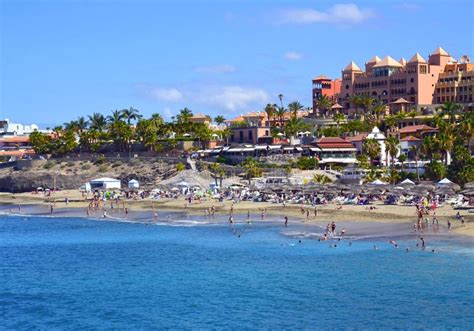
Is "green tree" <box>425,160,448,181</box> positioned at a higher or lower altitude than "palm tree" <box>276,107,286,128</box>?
lower

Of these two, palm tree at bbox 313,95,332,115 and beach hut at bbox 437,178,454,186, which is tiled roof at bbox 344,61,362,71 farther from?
beach hut at bbox 437,178,454,186

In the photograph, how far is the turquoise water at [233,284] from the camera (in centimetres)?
3431

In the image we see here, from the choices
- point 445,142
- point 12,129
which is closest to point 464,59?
point 445,142

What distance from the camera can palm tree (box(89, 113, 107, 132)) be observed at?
124125mm

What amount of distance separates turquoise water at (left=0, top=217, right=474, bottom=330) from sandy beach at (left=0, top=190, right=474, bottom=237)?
8319 mm

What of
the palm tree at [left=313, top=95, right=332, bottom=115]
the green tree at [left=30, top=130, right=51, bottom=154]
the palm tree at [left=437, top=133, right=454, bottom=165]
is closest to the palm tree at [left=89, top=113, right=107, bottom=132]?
the green tree at [left=30, top=130, right=51, bottom=154]

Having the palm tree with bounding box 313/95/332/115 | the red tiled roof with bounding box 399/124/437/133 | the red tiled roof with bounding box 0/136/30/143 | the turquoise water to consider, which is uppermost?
the palm tree with bounding box 313/95/332/115

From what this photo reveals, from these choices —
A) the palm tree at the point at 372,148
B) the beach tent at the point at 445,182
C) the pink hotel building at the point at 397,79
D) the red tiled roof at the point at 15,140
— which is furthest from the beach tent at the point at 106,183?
the red tiled roof at the point at 15,140

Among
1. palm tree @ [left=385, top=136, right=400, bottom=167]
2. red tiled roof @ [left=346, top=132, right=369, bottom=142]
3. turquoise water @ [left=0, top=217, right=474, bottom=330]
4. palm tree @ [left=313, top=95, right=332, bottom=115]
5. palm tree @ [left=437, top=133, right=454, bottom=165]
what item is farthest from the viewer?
palm tree @ [left=313, top=95, right=332, bottom=115]

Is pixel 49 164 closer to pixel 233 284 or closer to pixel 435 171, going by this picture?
pixel 435 171

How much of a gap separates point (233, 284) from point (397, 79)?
8727cm

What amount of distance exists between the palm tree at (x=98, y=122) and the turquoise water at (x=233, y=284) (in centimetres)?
6377

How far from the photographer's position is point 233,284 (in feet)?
137

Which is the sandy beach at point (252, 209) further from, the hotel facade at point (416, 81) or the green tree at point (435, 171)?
the hotel facade at point (416, 81)
